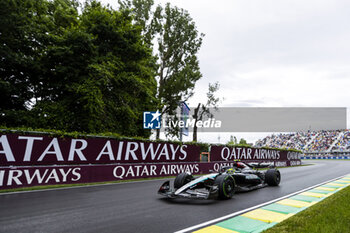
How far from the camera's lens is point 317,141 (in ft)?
222

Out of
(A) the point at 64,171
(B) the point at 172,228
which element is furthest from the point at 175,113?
(B) the point at 172,228

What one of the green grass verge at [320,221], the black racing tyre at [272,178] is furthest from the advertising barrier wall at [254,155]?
the green grass verge at [320,221]

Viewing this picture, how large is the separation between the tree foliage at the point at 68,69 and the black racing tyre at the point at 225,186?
35.5 ft

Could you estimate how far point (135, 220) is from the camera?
472cm

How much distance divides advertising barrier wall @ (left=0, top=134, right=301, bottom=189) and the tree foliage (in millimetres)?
4845

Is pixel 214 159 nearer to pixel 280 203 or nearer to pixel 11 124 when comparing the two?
pixel 280 203

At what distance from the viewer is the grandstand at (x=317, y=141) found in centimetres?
6041

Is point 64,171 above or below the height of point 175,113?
below

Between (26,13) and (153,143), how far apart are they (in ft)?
41.9

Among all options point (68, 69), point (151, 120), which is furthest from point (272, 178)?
point (68, 69)

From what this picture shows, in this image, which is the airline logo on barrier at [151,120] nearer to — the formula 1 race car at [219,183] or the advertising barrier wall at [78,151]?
the advertising barrier wall at [78,151]

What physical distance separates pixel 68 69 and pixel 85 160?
850cm

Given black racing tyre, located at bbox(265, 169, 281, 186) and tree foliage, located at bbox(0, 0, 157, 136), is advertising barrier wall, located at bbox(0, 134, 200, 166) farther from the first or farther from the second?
black racing tyre, located at bbox(265, 169, 281, 186)

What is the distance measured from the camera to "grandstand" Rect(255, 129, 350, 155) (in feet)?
198
